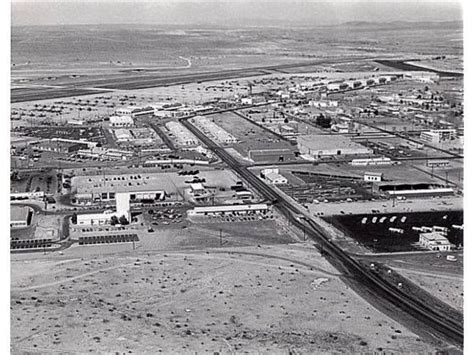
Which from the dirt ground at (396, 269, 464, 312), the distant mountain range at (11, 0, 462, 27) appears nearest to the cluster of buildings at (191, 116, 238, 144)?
the distant mountain range at (11, 0, 462, 27)

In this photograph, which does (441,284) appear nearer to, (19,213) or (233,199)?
(233,199)

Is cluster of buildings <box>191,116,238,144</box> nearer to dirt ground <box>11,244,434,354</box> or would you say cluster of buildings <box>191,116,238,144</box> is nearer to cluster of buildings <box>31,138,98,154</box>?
cluster of buildings <box>31,138,98,154</box>

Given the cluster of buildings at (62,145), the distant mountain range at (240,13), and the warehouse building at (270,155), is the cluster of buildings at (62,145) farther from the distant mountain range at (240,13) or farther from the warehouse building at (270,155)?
the warehouse building at (270,155)

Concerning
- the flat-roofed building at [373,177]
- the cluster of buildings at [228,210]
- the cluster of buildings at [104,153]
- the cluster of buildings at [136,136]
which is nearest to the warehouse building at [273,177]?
the flat-roofed building at [373,177]

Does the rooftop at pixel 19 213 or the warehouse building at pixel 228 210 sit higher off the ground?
the rooftop at pixel 19 213
